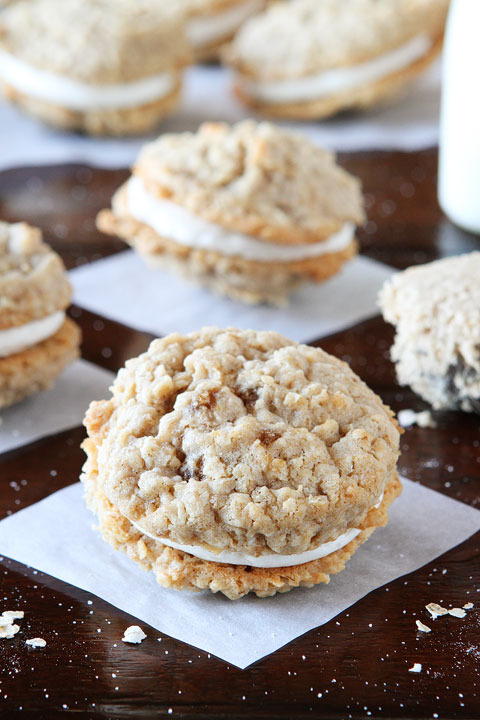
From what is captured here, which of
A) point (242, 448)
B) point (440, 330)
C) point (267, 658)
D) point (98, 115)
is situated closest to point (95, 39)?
point (98, 115)

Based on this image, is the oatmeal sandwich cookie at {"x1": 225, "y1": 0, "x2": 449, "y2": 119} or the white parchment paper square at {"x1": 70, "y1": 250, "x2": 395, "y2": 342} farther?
the oatmeal sandwich cookie at {"x1": 225, "y1": 0, "x2": 449, "y2": 119}

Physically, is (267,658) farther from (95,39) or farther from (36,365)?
(95,39)

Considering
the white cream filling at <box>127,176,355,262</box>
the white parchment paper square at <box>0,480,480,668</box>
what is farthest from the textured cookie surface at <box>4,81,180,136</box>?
the white parchment paper square at <box>0,480,480,668</box>

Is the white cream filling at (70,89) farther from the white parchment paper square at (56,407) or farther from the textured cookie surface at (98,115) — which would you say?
the white parchment paper square at (56,407)

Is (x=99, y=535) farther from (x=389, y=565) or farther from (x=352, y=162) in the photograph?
(x=352, y=162)

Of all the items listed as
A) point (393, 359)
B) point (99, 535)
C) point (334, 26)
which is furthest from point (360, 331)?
point (334, 26)

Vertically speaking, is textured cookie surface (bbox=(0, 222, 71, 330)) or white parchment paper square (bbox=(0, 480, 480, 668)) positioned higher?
textured cookie surface (bbox=(0, 222, 71, 330))

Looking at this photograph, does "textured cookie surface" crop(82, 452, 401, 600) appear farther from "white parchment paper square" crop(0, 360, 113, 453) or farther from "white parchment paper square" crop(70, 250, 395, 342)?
"white parchment paper square" crop(70, 250, 395, 342)
